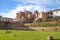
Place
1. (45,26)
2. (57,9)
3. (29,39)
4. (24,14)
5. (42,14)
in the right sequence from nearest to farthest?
1. (29,39)
2. (45,26)
3. (42,14)
4. (57,9)
5. (24,14)

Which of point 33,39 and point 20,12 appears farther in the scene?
point 20,12

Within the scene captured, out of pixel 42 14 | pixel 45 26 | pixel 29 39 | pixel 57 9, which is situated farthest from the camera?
pixel 57 9

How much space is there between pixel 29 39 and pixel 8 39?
84.6 inches

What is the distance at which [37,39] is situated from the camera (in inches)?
714

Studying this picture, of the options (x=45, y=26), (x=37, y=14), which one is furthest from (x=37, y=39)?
(x=37, y=14)

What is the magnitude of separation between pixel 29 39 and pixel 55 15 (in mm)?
50240

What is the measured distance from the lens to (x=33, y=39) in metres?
18.0

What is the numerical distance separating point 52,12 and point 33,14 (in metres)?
8.30

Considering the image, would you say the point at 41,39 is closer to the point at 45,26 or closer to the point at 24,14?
the point at 45,26

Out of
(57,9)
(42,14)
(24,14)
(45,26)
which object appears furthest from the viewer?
(24,14)

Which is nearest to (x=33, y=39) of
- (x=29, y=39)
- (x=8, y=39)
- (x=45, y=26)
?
(x=29, y=39)

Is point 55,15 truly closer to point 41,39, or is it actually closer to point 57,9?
point 57,9

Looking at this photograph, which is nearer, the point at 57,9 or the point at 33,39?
the point at 33,39

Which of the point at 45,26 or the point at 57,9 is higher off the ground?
the point at 57,9
